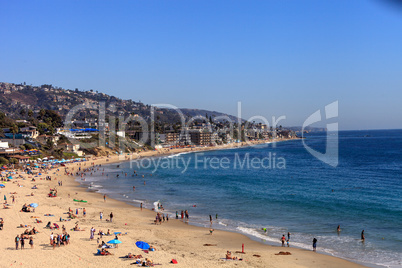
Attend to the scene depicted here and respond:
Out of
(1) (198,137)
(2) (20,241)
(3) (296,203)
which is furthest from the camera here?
(1) (198,137)

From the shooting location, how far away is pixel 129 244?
21.2 meters

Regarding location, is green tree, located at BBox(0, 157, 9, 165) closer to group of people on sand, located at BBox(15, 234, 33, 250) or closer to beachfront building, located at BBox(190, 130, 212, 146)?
group of people on sand, located at BBox(15, 234, 33, 250)

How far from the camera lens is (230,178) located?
54.8 meters

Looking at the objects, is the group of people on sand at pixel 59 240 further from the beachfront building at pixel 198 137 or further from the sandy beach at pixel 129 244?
the beachfront building at pixel 198 137

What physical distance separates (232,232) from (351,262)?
335 inches

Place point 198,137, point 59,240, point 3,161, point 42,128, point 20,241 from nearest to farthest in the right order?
point 20,241
point 59,240
point 3,161
point 42,128
point 198,137

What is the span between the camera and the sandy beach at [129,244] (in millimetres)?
18047

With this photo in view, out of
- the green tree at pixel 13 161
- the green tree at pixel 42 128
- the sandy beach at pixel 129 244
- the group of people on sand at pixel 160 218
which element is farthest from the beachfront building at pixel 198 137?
the group of people on sand at pixel 160 218

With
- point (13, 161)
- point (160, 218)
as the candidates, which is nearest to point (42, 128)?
point (13, 161)

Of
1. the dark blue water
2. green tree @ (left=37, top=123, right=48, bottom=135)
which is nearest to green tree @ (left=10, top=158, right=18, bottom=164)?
the dark blue water

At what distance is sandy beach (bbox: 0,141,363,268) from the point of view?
59.2 ft

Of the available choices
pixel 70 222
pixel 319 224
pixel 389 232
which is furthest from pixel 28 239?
pixel 389 232

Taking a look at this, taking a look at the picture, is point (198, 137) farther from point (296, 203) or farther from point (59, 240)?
point (59, 240)

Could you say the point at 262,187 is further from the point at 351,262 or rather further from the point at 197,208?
the point at 351,262
